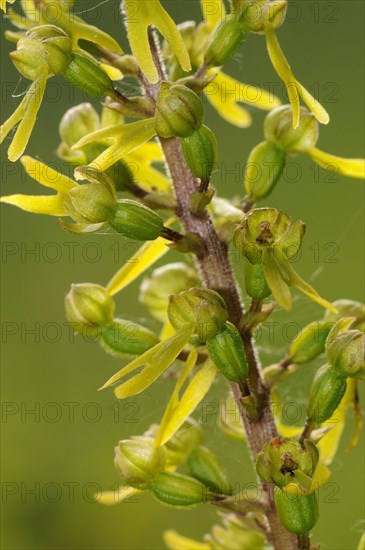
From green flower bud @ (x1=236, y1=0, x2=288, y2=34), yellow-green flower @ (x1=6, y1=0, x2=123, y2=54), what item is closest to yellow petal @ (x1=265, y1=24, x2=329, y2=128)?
green flower bud @ (x1=236, y1=0, x2=288, y2=34)

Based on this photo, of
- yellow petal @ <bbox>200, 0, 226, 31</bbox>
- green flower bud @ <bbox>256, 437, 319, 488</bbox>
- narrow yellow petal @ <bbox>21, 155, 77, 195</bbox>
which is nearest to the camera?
green flower bud @ <bbox>256, 437, 319, 488</bbox>

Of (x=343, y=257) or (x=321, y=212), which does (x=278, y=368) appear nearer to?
(x=343, y=257)

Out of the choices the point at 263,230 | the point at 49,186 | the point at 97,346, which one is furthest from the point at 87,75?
the point at 97,346

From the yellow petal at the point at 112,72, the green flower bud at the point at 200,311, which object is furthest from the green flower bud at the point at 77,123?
the green flower bud at the point at 200,311

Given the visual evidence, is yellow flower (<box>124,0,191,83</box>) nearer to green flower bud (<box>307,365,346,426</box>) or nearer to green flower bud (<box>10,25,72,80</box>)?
green flower bud (<box>10,25,72,80</box>)

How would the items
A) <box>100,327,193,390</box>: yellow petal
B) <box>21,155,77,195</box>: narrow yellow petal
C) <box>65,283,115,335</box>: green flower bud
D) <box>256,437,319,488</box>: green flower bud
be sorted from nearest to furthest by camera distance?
1. <box>256,437,319,488</box>: green flower bud
2. <box>100,327,193,390</box>: yellow petal
3. <box>21,155,77,195</box>: narrow yellow petal
4. <box>65,283,115,335</box>: green flower bud

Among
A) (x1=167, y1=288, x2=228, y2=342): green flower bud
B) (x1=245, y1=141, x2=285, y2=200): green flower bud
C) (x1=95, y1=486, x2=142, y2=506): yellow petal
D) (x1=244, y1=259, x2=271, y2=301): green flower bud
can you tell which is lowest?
(x1=95, y1=486, x2=142, y2=506): yellow petal

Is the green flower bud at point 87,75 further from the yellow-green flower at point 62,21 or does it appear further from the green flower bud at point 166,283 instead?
the green flower bud at point 166,283
